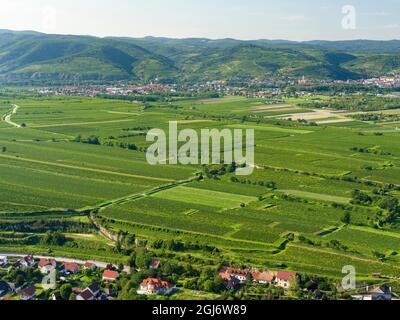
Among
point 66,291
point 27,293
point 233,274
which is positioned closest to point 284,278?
point 233,274

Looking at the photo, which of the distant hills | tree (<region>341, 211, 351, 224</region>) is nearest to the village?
tree (<region>341, 211, 351, 224</region>)

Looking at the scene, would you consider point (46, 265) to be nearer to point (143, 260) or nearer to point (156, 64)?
Answer: point (143, 260)

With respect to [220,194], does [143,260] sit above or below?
below

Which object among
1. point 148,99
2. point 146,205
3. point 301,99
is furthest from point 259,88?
point 146,205

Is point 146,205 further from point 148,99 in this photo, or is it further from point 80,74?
point 80,74

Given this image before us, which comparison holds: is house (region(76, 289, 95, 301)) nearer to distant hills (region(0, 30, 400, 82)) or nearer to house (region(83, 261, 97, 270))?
house (region(83, 261, 97, 270))

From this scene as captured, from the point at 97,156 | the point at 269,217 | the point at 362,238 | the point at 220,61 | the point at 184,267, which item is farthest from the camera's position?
the point at 220,61
